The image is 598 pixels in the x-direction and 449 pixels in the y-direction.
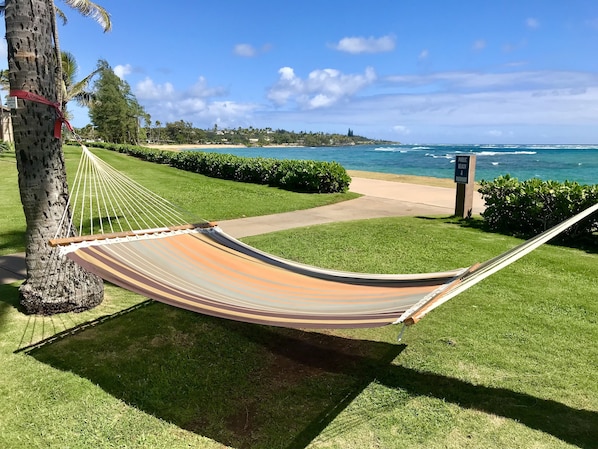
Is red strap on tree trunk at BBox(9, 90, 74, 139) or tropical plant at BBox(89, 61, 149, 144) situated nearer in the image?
red strap on tree trunk at BBox(9, 90, 74, 139)

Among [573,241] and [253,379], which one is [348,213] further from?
[253,379]

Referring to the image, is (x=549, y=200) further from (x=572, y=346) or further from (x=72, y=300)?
(x=72, y=300)

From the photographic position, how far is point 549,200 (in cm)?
689

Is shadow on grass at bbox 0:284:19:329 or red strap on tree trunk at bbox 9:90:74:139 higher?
red strap on tree trunk at bbox 9:90:74:139

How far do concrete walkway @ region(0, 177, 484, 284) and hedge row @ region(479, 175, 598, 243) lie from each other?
4.78 feet

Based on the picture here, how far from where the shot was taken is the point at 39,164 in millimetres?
3797

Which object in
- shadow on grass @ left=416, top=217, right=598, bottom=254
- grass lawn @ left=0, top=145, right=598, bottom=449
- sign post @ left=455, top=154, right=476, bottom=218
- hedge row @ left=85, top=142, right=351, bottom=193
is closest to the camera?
grass lawn @ left=0, top=145, right=598, bottom=449

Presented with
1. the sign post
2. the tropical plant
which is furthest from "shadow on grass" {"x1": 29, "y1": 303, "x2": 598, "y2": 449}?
the tropical plant

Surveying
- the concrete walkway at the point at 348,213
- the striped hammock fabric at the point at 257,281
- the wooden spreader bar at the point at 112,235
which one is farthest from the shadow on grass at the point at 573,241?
the wooden spreader bar at the point at 112,235

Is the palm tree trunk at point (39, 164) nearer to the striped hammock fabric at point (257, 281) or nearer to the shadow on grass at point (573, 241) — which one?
the striped hammock fabric at point (257, 281)

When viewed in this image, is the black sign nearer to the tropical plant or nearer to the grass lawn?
the grass lawn

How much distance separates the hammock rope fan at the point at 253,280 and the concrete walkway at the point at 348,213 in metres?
2.21

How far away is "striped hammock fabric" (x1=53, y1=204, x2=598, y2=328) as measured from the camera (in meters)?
2.26

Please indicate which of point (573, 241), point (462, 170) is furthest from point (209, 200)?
point (573, 241)
